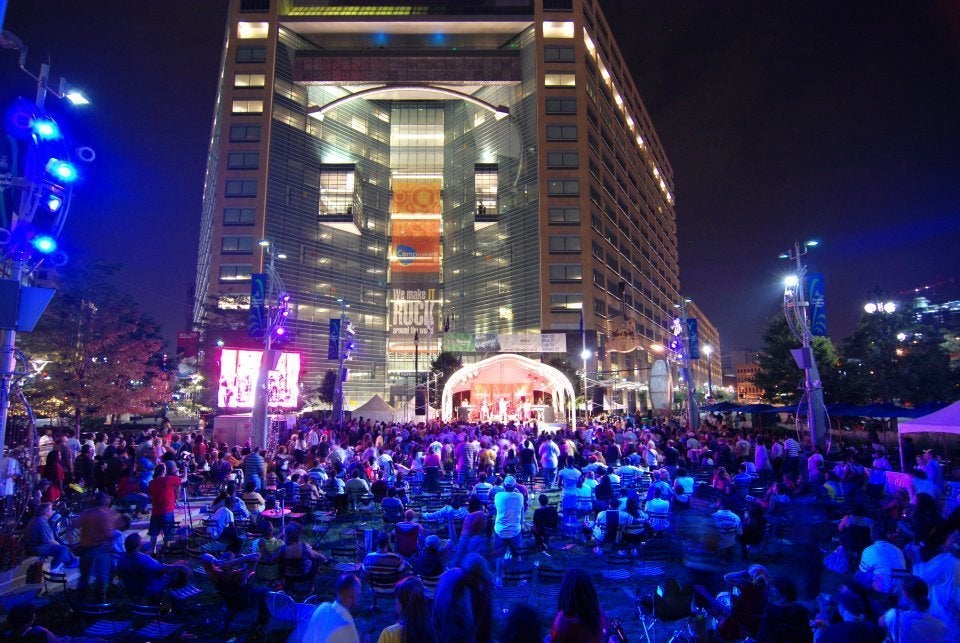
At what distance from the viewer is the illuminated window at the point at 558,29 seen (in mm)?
59281

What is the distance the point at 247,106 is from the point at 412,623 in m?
61.7

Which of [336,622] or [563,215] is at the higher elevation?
[563,215]

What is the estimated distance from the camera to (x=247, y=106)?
2185 inches

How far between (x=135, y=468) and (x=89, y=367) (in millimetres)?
13779

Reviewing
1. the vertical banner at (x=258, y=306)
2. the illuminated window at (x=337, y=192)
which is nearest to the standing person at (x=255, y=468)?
the vertical banner at (x=258, y=306)

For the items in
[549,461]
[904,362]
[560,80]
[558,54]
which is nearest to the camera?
[549,461]

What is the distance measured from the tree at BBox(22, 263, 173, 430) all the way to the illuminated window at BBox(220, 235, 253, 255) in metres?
26.2

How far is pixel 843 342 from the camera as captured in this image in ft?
134

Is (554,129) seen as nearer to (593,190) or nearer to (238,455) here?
(593,190)

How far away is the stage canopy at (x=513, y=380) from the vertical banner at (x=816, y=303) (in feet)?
48.9

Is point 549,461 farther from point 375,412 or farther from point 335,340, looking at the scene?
point 375,412

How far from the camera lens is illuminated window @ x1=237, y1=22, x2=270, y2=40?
57.4m

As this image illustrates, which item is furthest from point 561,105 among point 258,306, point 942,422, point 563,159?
point 942,422

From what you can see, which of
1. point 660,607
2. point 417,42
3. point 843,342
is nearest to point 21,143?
point 660,607
